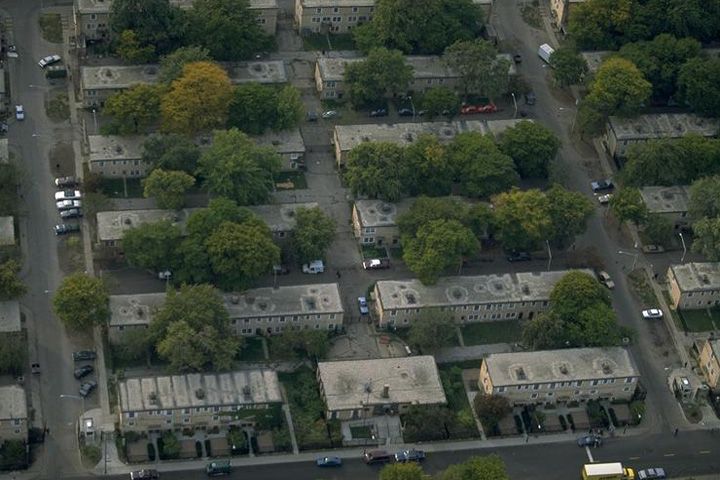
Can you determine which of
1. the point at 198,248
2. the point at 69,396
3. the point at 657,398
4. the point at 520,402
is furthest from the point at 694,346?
the point at 69,396

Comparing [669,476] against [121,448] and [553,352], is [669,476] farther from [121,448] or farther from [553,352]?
[121,448]

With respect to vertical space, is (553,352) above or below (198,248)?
below

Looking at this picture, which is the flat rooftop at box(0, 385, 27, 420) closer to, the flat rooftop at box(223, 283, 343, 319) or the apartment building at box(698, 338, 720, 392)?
the flat rooftop at box(223, 283, 343, 319)

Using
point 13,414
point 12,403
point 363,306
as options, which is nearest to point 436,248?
point 363,306

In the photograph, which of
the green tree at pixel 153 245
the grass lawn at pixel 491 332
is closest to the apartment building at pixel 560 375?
the grass lawn at pixel 491 332

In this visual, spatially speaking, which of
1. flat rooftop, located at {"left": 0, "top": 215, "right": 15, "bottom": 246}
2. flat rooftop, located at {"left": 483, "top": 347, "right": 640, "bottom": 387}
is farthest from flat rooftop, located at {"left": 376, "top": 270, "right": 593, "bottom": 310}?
flat rooftop, located at {"left": 0, "top": 215, "right": 15, "bottom": 246}

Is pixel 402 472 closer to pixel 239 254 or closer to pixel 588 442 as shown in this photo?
pixel 588 442
